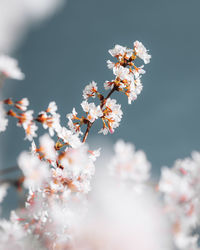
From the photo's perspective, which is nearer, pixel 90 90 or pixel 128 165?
pixel 128 165

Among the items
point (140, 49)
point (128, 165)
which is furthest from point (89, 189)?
point (140, 49)

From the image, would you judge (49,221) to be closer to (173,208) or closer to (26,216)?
(26,216)

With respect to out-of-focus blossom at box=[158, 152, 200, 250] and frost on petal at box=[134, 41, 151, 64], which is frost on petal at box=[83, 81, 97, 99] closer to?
frost on petal at box=[134, 41, 151, 64]

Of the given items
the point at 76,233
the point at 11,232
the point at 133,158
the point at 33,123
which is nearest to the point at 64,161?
the point at 33,123

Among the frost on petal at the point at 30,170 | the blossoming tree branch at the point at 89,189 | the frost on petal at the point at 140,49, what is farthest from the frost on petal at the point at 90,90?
the frost on petal at the point at 30,170

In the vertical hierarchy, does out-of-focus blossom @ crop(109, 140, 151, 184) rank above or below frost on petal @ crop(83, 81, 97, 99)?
below

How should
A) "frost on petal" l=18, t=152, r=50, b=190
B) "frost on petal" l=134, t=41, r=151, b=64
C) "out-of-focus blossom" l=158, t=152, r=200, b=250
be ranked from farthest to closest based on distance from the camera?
"frost on petal" l=134, t=41, r=151, b=64 < "out-of-focus blossom" l=158, t=152, r=200, b=250 < "frost on petal" l=18, t=152, r=50, b=190

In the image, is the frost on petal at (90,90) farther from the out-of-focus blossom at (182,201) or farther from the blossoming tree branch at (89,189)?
the out-of-focus blossom at (182,201)

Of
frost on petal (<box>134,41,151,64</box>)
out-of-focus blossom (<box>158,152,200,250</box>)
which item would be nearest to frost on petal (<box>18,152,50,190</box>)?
out-of-focus blossom (<box>158,152,200,250</box>)

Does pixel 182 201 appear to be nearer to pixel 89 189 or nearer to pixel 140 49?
pixel 89 189

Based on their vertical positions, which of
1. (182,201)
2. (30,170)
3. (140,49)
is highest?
(140,49)

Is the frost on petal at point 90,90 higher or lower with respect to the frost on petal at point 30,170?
higher
